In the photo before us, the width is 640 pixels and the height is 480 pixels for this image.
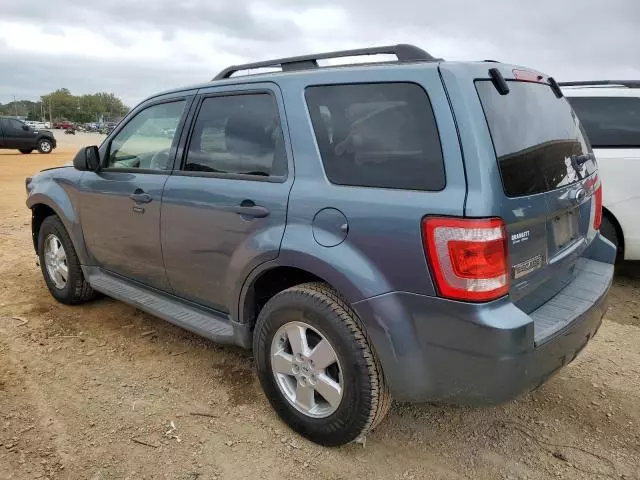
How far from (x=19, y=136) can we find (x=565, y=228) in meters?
26.1

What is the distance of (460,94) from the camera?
7.20ft

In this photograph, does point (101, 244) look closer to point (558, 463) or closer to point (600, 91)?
point (558, 463)

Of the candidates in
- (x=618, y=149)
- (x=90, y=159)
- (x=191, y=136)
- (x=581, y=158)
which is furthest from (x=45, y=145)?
(x=581, y=158)

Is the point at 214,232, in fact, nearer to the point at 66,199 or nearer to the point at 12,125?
the point at 66,199

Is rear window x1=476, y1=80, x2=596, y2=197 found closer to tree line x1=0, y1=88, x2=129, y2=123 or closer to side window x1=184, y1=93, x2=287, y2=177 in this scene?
side window x1=184, y1=93, x2=287, y2=177

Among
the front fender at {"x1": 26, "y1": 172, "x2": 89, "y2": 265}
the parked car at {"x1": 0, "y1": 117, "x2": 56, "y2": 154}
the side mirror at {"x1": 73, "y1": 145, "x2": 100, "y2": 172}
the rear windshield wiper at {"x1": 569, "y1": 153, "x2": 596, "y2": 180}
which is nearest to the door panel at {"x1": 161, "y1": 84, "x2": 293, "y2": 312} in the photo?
the side mirror at {"x1": 73, "y1": 145, "x2": 100, "y2": 172}

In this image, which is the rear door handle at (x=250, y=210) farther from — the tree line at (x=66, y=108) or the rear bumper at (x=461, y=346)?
the tree line at (x=66, y=108)

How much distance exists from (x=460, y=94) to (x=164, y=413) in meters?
2.24

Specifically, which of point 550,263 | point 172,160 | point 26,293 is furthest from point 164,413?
point 26,293

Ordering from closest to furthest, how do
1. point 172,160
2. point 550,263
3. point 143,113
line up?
point 550,263
point 172,160
point 143,113

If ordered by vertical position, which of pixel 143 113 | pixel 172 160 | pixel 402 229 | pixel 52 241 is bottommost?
pixel 52 241

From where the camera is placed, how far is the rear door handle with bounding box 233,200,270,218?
2.71 m

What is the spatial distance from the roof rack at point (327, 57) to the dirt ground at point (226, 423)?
73.1 inches

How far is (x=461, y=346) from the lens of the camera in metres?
2.16
